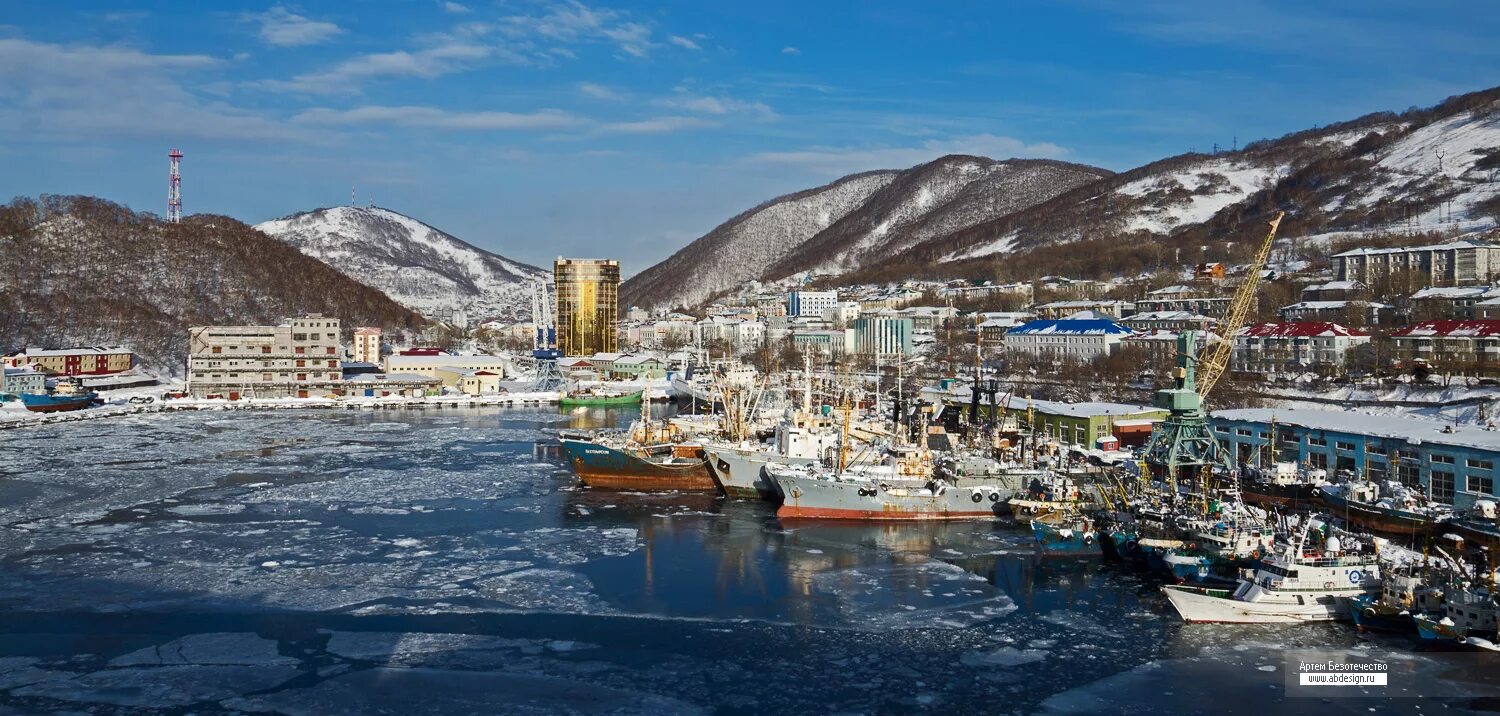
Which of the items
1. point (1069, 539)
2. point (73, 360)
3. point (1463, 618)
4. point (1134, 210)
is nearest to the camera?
point (1463, 618)

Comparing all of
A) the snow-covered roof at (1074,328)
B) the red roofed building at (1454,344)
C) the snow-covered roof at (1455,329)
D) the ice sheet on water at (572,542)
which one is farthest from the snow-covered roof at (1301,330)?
the ice sheet on water at (572,542)

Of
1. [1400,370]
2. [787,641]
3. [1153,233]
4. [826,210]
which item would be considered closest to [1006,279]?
[1153,233]

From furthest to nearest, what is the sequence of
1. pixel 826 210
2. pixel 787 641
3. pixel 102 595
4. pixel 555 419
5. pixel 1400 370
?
1. pixel 826 210
2. pixel 555 419
3. pixel 1400 370
4. pixel 102 595
5. pixel 787 641

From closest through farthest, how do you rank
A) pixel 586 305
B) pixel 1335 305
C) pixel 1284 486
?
pixel 1284 486, pixel 1335 305, pixel 586 305

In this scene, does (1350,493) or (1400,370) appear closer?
(1350,493)

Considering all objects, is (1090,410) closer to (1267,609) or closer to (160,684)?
(1267,609)

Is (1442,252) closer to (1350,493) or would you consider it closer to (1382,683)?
(1350,493)

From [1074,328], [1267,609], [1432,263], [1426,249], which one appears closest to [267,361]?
[1074,328]

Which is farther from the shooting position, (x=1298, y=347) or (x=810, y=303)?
(x=810, y=303)
